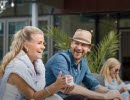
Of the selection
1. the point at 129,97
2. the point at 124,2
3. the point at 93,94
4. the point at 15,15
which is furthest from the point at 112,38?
the point at 15,15

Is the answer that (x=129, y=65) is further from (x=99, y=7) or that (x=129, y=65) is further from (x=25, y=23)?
(x=25, y=23)

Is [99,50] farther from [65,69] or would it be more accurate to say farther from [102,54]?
[65,69]

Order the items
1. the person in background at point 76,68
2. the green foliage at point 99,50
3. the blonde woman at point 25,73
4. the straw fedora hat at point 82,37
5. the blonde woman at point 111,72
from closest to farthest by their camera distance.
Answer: the blonde woman at point 25,73 → the person in background at point 76,68 → the straw fedora hat at point 82,37 → the blonde woman at point 111,72 → the green foliage at point 99,50

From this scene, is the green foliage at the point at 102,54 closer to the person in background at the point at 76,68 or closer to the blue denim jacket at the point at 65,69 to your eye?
the blue denim jacket at the point at 65,69

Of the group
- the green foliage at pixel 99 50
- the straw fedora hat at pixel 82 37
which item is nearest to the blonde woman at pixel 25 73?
the straw fedora hat at pixel 82 37

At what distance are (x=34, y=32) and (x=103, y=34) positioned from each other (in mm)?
10723

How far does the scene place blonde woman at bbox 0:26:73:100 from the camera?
285cm

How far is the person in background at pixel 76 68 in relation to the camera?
3.45m

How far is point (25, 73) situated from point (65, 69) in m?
0.72

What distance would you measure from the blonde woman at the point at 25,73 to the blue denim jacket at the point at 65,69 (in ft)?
1.53

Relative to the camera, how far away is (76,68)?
3732 mm

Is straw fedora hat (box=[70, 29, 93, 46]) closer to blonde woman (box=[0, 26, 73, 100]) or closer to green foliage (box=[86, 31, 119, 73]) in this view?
blonde woman (box=[0, 26, 73, 100])

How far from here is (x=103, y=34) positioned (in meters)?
13.6

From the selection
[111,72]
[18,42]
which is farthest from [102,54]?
[18,42]
